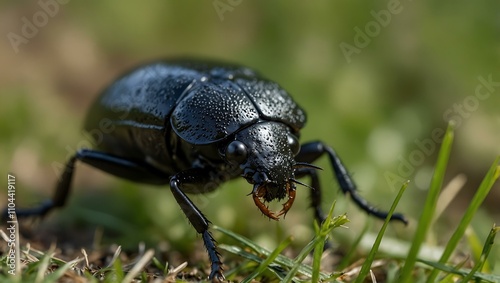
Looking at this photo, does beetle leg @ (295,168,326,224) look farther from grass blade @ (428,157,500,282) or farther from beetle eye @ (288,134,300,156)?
grass blade @ (428,157,500,282)

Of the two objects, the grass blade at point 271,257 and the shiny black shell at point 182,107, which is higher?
the shiny black shell at point 182,107

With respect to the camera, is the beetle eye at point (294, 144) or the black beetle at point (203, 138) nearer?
the black beetle at point (203, 138)

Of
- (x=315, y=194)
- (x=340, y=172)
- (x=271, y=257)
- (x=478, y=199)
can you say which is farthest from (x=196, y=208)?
(x=478, y=199)

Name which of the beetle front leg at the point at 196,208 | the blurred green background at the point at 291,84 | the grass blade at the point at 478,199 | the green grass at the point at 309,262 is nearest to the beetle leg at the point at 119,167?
the blurred green background at the point at 291,84

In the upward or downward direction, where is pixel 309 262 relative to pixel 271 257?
downward

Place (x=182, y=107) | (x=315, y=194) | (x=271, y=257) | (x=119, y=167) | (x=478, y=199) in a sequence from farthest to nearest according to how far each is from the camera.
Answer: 1. (x=119, y=167)
2. (x=315, y=194)
3. (x=182, y=107)
4. (x=271, y=257)
5. (x=478, y=199)

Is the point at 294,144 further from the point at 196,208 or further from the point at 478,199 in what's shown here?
the point at 478,199

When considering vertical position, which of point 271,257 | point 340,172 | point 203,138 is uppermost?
point 203,138

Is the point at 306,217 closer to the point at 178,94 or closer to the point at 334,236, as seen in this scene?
the point at 334,236

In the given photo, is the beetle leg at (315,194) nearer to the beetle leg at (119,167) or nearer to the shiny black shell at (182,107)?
the shiny black shell at (182,107)
